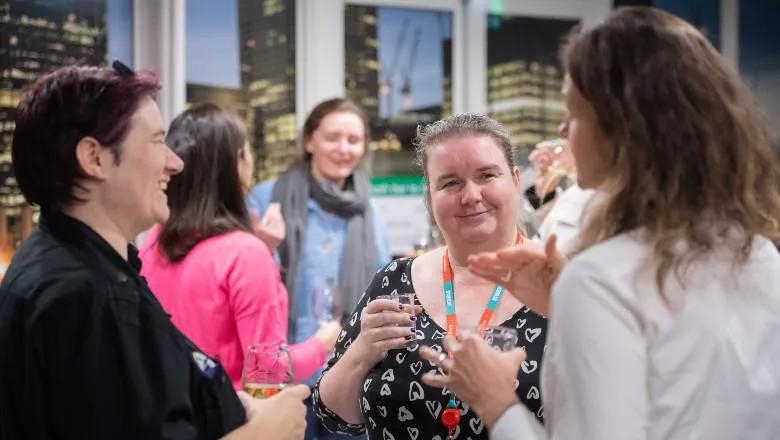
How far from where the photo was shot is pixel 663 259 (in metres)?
1.21

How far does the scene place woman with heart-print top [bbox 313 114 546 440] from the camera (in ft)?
6.30

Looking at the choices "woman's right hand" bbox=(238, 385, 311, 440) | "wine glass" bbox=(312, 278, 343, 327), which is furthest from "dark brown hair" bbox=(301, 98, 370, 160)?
"woman's right hand" bbox=(238, 385, 311, 440)

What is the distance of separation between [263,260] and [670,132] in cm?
166

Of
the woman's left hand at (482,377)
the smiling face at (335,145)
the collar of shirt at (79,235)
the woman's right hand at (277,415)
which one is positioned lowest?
the woman's right hand at (277,415)

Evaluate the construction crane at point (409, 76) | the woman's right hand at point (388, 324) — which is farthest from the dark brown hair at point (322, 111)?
the woman's right hand at point (388, 324)

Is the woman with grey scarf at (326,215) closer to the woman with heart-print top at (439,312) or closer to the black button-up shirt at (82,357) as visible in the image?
the woman with heart-print top at (439,312)

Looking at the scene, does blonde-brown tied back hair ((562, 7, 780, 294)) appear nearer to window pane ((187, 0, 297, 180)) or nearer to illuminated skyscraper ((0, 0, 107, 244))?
illuminated skyscraper ((0, 0, 107, 244))

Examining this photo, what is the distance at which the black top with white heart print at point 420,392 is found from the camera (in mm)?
1908

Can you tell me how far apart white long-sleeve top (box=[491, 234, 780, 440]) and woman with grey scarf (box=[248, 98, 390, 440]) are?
2696 millimetres

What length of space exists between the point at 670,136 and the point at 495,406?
45 centimetres

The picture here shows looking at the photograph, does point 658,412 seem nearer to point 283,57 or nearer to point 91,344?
point 91,344

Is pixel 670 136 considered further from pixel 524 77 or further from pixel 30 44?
pixel 524 77

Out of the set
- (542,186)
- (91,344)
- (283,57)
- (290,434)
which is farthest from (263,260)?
(283,57)

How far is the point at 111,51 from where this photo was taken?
4.47 metres
